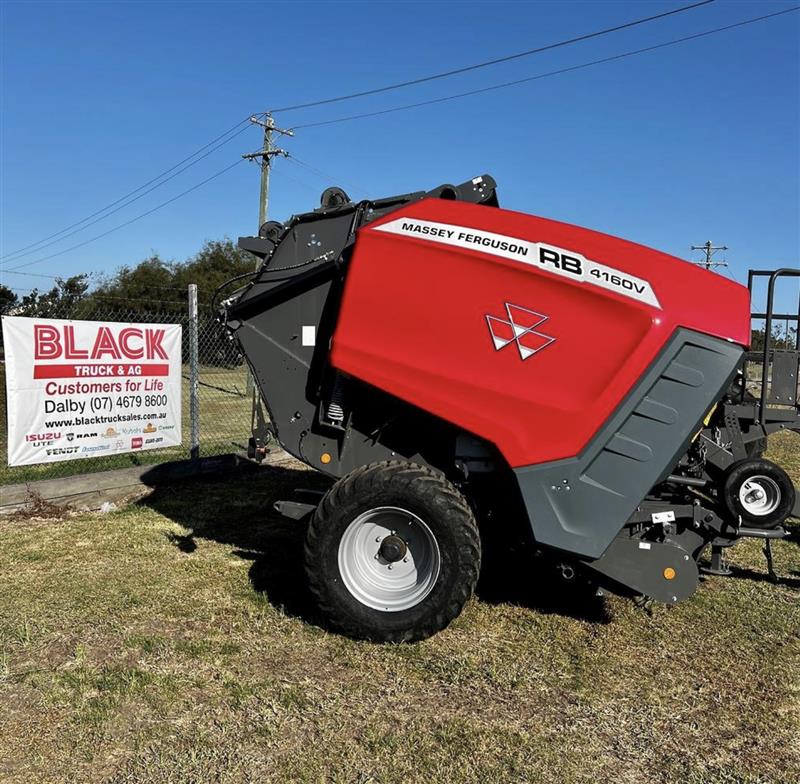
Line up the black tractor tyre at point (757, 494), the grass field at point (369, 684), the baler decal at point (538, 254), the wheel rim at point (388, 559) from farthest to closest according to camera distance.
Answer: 1. the black tractor tyre at point (757, 494)
2. the wheel rim at point (388, 559)
3. the baler decal at point (538, 254)
4. the grass field at point (369, 684)

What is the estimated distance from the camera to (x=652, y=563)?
3.81 m

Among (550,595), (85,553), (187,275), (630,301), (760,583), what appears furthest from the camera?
(187,275)

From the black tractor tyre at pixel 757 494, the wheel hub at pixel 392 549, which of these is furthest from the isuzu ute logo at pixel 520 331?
the black tractor tyre at pixel 757 494

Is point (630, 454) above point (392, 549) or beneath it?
above

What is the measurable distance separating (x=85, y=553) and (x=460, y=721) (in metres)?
3.41

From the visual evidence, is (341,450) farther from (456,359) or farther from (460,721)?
(460,721)

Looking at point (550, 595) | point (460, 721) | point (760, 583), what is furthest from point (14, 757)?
point (760, 583)

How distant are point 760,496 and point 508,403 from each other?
1.79 metres

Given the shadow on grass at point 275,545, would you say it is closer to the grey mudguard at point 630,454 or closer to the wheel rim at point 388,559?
the wheel rim at point 388,559

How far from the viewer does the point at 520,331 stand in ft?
12.0

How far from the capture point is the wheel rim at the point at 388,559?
388cm

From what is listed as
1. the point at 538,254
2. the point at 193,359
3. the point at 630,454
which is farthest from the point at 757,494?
the point at 193,359

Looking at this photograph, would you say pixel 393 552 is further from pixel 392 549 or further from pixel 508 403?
pixel 508 403

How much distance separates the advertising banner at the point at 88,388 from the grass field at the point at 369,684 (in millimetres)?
1611
